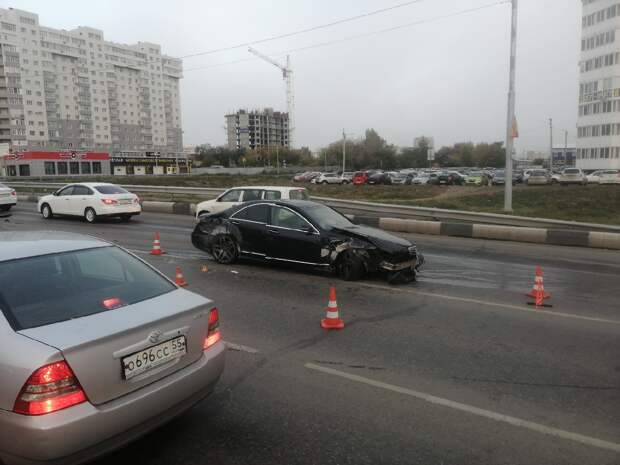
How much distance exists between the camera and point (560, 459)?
132 inches

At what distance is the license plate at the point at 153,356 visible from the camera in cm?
308

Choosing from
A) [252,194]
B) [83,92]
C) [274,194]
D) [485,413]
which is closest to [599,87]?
[252,194]

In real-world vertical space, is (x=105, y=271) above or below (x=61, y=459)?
above

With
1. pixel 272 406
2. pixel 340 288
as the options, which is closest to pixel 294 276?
pixel 340 288

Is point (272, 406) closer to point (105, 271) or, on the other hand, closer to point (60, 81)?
point (105, 271)

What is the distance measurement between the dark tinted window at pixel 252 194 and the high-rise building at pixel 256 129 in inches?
6672

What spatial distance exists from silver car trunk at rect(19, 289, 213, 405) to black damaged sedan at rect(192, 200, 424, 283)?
5.15 m

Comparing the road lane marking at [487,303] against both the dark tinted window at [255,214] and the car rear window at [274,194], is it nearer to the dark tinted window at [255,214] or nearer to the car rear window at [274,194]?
the dark tinted window at [255,214]

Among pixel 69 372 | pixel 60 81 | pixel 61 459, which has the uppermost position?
pixel 60 81

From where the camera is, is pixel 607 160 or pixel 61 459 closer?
pixel 61 459

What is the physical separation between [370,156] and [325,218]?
125642 millimetres

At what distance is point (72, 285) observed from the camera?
12.0 ft

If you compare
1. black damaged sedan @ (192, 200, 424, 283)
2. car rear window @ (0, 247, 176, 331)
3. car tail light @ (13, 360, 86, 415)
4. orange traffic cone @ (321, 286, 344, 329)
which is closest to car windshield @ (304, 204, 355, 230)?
black damaged sedan @ (192, 200, 424, 283)

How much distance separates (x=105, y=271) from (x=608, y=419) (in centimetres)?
419
